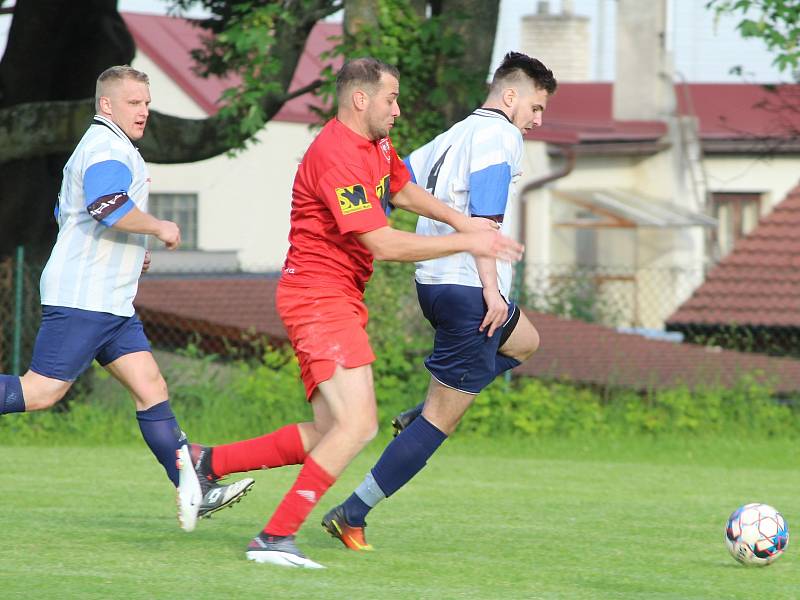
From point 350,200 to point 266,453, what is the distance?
3.91 ft

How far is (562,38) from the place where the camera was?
40.2 meters

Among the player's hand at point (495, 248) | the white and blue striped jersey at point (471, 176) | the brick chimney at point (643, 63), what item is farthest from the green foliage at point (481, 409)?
the brick chimney at point (643, 63)

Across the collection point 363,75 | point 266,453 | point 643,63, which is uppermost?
point 643,63

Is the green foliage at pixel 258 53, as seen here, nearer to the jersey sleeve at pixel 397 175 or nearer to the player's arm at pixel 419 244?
the jersey sleeve at pixel 397 175

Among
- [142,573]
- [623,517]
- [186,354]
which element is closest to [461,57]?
[186,354]

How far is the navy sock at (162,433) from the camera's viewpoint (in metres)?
6.77

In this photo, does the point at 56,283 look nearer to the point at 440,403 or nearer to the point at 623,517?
the point at 440,403

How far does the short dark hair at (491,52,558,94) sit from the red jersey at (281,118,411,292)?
84 cm

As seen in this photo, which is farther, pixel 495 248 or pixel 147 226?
pixel 147 226

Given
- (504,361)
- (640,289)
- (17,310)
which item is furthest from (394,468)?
(640,289)

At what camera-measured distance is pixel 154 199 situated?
37.2m

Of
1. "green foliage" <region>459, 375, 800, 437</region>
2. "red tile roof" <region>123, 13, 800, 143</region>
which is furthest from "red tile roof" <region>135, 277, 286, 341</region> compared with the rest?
"red tile roof" <region>123, 13, 800, 143</region>

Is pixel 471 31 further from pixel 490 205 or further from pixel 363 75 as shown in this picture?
pixel 363 75

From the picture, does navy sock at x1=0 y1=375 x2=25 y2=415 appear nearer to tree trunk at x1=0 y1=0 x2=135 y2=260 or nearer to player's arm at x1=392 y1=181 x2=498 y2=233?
player's arm at x1=392 y1=181 x2=498 y2=233
